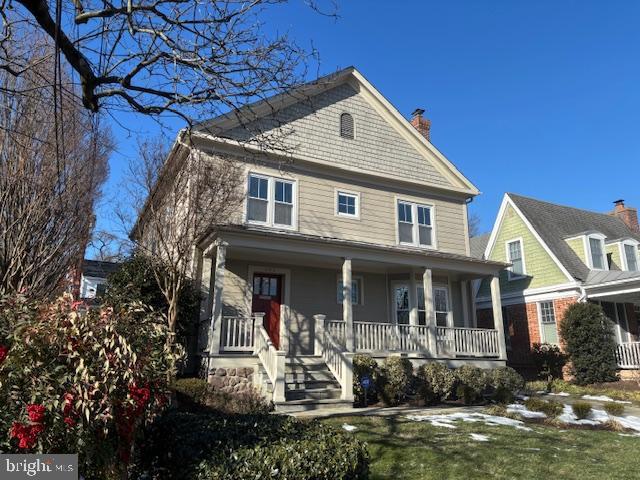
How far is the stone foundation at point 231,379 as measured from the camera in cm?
1018

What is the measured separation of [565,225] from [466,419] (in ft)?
49.6

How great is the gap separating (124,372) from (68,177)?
9163mm

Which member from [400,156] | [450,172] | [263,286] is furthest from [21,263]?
[450,172]

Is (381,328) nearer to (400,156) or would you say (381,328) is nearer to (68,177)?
(400,156)

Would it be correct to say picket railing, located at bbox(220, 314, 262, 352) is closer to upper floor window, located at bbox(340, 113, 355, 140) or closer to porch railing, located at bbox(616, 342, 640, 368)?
upper floor window, located at bbox(340, 113, 355, 140)

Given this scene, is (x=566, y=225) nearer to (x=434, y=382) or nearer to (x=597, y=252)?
(x=597, y=252)

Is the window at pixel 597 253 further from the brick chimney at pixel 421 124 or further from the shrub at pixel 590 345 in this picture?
the brick chimney at pixel 421 124

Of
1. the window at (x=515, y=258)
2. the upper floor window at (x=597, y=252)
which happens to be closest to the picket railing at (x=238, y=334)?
the window at (x=515, y=258)

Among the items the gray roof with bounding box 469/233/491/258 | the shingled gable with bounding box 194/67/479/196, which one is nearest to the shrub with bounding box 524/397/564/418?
the shingled gable with bounding box 194/67/479/196

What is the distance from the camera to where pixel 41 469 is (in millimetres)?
3369

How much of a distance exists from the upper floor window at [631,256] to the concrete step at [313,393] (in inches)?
611

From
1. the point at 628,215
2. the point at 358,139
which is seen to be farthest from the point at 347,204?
the point at 628,215

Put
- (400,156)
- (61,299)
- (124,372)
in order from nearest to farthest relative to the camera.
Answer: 1. (124,372)
2. (61,299)
3. (400,156)

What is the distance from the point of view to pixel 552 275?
1817 cm
